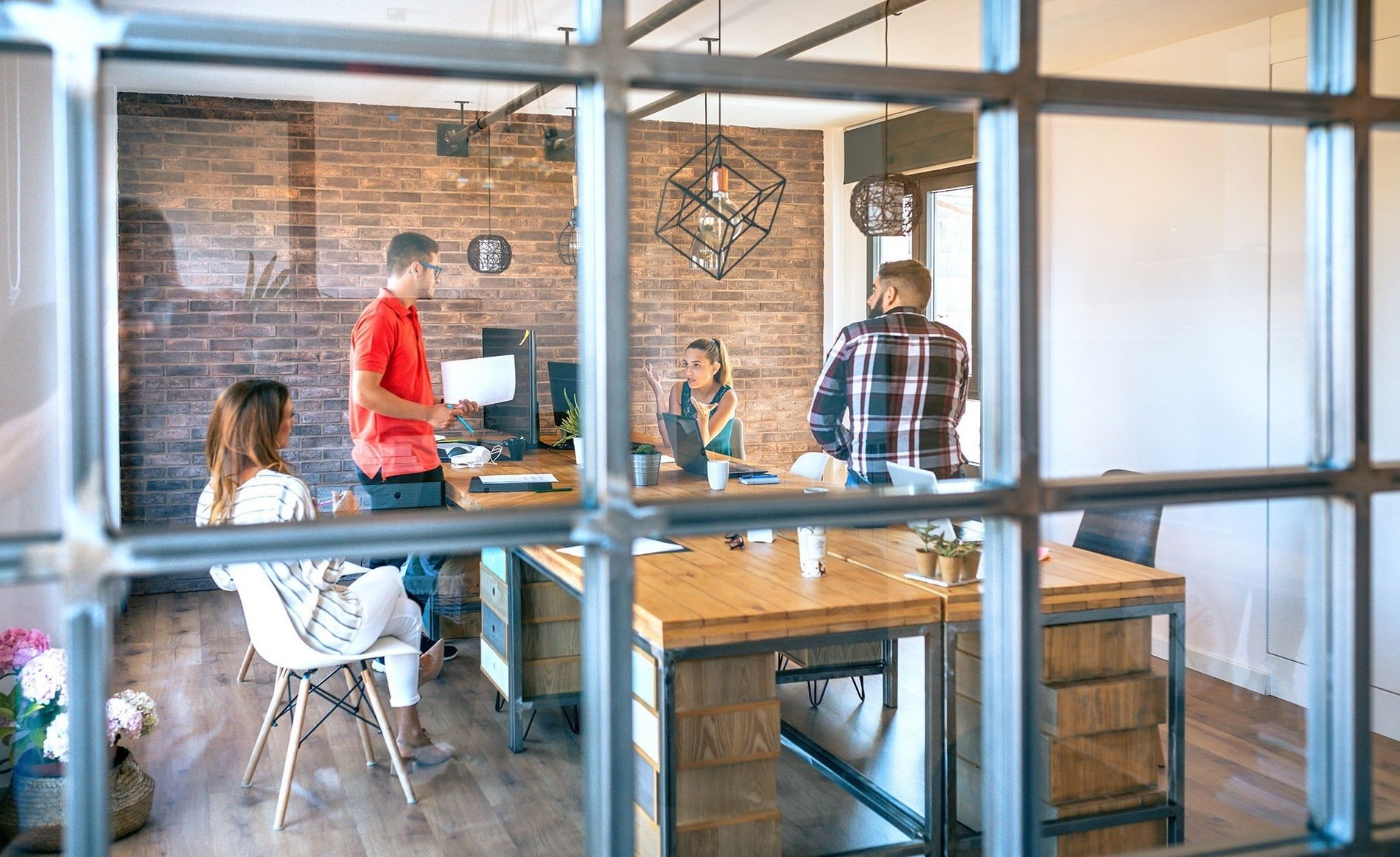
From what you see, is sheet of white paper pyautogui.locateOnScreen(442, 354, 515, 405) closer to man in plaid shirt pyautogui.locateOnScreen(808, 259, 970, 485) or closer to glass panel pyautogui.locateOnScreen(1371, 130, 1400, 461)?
man in plaid shirt pyautogui.locateOnScreen(808, 259, 970, 485)

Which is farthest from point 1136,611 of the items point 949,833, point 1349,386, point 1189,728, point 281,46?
point 281,46

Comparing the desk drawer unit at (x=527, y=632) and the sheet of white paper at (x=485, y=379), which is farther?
the sheet of white paper at (x=485, y=379)

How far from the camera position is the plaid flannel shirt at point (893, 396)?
1166 millimetres

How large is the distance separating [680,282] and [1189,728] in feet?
2.86

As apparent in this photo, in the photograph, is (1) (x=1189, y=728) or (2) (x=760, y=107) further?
(1) (x=1189, y=728)

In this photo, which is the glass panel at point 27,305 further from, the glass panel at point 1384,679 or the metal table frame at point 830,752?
the glass panel at point 1384,679

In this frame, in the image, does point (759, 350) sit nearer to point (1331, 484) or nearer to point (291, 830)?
point (1331, 484)

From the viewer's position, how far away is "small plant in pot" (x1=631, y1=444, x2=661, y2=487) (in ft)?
2.55

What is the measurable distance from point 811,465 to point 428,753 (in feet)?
1.93

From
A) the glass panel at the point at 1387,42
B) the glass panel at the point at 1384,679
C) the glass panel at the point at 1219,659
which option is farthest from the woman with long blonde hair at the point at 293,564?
the glass panel at the point at 1387,42

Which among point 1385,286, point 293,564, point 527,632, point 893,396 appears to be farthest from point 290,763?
point 1385,286

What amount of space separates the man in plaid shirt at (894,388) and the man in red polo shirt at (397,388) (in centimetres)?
45

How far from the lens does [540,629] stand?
1153 mm

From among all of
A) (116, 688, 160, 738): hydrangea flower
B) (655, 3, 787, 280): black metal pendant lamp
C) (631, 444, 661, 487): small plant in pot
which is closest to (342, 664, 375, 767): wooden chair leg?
(116, 688, 160, 738): hydrangea flower
